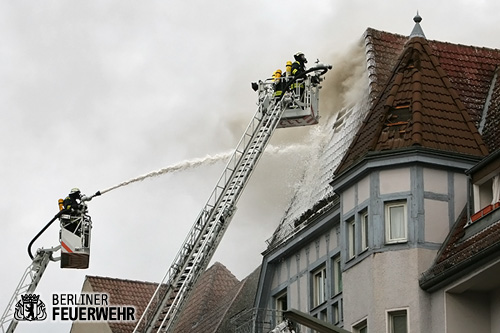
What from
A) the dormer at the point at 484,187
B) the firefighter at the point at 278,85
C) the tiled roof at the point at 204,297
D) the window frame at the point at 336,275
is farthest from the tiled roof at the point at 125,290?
the dormer at the point at 484,187

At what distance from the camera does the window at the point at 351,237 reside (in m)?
31.5

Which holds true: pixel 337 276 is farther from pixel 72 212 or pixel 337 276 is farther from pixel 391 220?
pixel 72 212

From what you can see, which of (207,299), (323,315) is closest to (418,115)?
(323,315)

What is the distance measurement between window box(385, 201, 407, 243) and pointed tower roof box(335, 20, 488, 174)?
128 centimetres

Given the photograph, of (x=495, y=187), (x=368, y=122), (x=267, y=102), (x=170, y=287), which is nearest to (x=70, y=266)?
(x=170, y=287)

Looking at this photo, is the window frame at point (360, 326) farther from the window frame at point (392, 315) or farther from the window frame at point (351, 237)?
the window frame at point (351, 237)

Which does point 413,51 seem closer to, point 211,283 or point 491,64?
point 491,64

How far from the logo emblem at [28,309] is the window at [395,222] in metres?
13.6

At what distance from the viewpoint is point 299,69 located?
38625 millimetres

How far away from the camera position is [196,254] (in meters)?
36.0

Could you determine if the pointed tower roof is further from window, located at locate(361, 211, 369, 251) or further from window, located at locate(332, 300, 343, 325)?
window, located at locate(332, 300, 343, 325)

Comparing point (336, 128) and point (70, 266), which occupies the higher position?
point (336, 128)

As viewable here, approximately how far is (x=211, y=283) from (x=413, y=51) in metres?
17.5

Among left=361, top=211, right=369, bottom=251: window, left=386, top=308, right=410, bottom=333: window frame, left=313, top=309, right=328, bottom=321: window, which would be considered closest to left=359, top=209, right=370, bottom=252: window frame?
left=361, top=211, right=369, bottom=251: window
